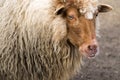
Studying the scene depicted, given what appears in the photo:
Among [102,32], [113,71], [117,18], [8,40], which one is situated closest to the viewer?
[8,40]

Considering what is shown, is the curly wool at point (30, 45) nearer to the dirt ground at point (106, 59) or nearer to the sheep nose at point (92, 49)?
the sheep nose at point (92, 49)

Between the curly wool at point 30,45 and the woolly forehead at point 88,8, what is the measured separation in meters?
0.44

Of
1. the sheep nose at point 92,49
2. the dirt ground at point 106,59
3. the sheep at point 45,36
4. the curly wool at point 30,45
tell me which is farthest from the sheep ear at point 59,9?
the dirt ground at point 106,59

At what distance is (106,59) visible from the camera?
8.64 metres

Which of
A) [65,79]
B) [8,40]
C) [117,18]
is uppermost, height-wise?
[8,40]

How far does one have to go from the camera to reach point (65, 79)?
6039 millimetres

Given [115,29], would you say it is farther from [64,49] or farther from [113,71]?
[64,49]

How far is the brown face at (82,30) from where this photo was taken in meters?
5.23

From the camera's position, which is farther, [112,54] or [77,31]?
[112,54]

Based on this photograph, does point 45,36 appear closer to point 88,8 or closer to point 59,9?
point 59,9

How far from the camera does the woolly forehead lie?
5.27 metres

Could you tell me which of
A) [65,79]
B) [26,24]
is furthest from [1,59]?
[65,79]

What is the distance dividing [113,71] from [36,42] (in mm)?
2851

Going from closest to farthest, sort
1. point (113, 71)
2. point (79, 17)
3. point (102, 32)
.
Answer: point (79, 17) < point (113, 71) < point (102, 32)
